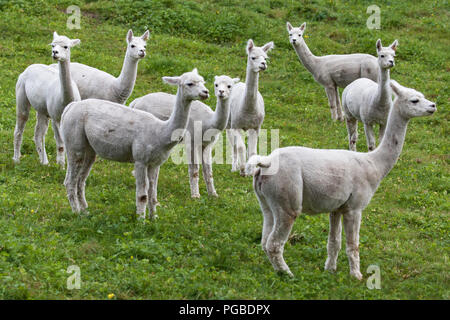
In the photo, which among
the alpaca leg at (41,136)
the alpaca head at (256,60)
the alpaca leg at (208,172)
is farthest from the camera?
the alpaca leg at (41,136)

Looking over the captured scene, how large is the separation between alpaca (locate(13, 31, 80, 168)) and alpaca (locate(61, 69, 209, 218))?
74.8 inches

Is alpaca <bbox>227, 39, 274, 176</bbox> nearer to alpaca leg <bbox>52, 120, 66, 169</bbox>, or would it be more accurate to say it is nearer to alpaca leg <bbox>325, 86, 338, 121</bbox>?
alpaca leg <bbox>52, 120, 66, 169</bbox>

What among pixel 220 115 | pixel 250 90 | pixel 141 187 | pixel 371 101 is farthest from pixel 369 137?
pixel 141 187

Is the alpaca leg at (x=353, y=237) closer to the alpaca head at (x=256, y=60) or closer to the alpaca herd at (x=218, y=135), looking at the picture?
the alpaca herd at (x=218, y=135)

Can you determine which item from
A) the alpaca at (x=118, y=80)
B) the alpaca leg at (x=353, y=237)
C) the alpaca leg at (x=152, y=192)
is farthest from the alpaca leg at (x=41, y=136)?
the alpaca leg at (x=353, y=237)

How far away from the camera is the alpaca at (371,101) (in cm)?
1262

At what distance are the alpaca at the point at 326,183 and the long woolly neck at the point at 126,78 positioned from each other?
5436 mm

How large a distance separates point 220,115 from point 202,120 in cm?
44

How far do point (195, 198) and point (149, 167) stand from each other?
5.16 feet

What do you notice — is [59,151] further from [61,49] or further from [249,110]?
[249,110]

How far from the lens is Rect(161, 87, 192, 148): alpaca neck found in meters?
8.94

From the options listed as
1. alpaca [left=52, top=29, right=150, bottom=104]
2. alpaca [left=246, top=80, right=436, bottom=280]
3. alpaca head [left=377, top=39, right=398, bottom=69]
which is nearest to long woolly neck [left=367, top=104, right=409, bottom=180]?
alpaca [left=246, top=80, right=436, bottom=280]

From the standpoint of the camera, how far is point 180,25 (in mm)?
20953
